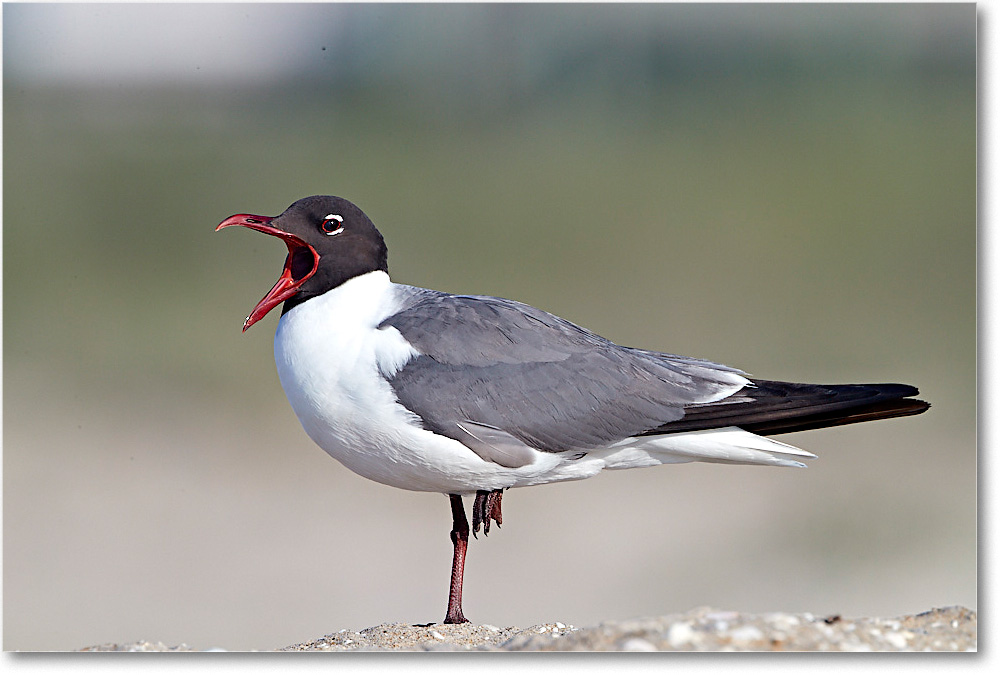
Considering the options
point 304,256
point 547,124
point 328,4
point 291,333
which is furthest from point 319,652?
point 547,124

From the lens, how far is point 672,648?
3721mm

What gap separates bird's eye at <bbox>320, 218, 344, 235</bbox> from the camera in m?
4.41

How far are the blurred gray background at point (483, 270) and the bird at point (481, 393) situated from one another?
107 centimetres

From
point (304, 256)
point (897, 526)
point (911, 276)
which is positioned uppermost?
point (911, 276)

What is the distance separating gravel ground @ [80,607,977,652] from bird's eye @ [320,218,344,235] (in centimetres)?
149

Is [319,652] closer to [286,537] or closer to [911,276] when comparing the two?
[911,276]

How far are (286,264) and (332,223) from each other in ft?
0.88

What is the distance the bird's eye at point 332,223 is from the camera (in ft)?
14.5

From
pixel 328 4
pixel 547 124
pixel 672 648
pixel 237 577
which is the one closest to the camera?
pixel 672 648

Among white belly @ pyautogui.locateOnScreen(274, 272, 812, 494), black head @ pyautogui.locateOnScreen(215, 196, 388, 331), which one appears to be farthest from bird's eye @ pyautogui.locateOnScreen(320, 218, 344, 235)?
white belly @ pyautogui.locateOnScreen(274, 272, 812, 494)

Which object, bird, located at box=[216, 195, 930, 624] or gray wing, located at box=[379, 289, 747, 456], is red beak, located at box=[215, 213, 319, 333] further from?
gray wing, located at box=[379, 289, 747, 456]

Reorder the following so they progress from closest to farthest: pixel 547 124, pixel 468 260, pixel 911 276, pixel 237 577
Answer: pixel 911 276
pixel 547 124
pixel 237 577
pixel 468 260

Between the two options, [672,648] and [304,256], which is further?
[304,256]

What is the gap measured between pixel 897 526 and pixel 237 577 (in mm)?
4210
